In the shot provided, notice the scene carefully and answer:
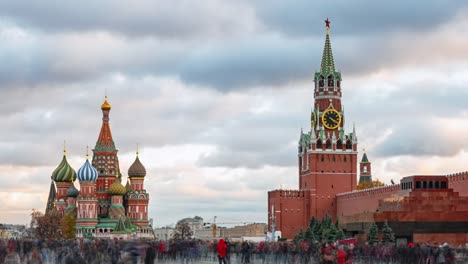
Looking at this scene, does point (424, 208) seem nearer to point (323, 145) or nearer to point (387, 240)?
point (387, 240)

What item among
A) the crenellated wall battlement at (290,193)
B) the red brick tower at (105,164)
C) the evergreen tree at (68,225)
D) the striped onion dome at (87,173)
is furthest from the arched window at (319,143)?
the evergreen tree at (68,225)

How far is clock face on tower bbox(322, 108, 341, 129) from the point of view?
12775 centimetres

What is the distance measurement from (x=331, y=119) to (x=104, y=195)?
105 feet

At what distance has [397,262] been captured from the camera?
39938 millimetres

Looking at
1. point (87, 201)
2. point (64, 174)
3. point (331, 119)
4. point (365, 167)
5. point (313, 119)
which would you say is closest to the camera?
point (87, 201)

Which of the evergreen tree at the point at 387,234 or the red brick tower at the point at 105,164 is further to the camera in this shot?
A: the red brick tower at the point at 105,164

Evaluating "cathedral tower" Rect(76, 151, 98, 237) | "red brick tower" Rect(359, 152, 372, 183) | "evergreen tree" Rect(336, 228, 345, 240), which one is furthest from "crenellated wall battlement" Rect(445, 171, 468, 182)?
"red brick tower" Rect(359, 152, 372, 183)

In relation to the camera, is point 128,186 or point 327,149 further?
point 128,186

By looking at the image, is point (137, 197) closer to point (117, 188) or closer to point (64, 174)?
point (117, 188)

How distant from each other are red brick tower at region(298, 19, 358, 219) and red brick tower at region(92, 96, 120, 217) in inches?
1015

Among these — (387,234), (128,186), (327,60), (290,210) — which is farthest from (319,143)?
(387,234)

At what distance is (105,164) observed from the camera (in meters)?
127

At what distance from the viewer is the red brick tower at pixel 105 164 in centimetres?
12531

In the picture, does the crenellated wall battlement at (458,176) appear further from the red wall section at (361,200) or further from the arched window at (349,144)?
the arched window at (349,144)
